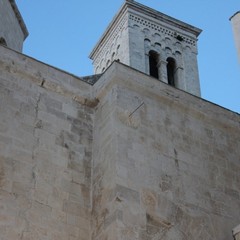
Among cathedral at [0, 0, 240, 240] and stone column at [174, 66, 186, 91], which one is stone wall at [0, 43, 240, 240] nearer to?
cathedral at [0, 0, 240, 240]

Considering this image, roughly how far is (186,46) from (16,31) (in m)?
12.4

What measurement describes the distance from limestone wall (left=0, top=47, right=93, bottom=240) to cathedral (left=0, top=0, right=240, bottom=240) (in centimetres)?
2

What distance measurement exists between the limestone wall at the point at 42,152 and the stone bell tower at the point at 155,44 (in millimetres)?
15975

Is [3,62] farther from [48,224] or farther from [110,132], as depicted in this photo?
[48,224]

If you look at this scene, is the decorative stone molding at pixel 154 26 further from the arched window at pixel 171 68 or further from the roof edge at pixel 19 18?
the roof edge at pixel 19 18

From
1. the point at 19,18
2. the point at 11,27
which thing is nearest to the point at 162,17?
the point at 19,18

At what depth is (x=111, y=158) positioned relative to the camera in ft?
34.1

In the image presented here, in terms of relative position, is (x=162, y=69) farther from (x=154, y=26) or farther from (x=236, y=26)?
(x=236, y=26)

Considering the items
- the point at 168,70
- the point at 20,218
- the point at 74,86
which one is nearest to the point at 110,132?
the point at 74,86

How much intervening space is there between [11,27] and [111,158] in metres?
10.1

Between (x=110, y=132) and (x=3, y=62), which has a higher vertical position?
(x=3, y=62)

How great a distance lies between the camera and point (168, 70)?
2950 cm

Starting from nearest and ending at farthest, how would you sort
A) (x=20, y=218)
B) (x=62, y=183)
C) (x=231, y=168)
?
(x=20, y=218) → (x=62, y=183) → (x=231, y=168)

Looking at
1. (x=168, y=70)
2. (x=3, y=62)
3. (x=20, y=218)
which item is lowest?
(x=20, y=218)
